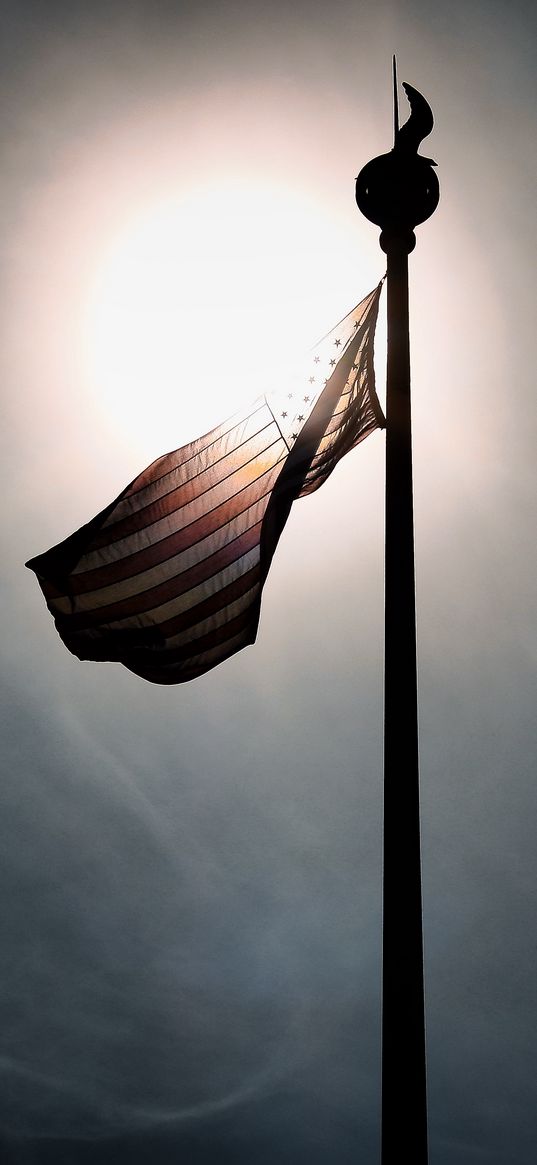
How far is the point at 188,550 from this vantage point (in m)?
12.5

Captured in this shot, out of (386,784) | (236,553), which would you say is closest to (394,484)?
(386,784)

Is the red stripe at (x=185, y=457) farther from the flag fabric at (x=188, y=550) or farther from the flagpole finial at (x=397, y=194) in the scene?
the flagpole finial at (x=397, y=194)

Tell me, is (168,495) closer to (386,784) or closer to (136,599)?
A: (136,599)

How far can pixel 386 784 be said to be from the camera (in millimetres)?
7312

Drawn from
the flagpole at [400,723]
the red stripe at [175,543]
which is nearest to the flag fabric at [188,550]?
the red stripe at [175,543]

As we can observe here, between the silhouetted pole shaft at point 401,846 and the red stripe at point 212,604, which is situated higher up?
the red stripe at point 212,604

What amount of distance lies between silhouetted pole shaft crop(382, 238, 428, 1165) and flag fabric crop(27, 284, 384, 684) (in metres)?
3.56

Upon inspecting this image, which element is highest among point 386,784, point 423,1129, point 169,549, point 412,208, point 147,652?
point 412,208

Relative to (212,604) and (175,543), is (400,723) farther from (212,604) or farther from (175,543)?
(175,543)

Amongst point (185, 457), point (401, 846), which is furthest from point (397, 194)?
point (401, 846)

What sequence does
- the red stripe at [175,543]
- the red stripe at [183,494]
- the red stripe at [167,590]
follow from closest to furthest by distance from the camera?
1. the red stripe at [167,590]
2. the red stripe at [175,543]
3. the red stripe at [183,494]

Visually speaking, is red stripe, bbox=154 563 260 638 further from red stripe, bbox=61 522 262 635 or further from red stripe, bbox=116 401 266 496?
red stripe, bbox=116 401 266 496

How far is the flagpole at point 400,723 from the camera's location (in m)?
6.52

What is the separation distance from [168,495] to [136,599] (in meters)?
1.29
